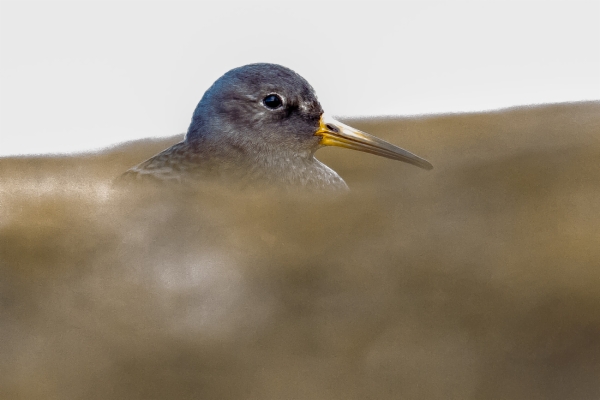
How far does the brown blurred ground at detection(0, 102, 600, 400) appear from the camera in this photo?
300 millimetres

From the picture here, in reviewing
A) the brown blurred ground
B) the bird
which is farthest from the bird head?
the brown blurred ground

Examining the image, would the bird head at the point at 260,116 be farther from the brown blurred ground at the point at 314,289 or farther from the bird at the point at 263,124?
the brown blurred ground at the point at 314,289

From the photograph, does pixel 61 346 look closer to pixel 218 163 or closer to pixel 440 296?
pixel 440 296

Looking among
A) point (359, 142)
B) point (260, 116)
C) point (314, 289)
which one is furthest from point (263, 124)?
point (314, 289)

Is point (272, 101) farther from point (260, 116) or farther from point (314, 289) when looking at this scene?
point (314, 289)

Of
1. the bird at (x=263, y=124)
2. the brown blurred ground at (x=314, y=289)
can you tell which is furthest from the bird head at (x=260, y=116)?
the brown blurred ground at (x=314, y=289)

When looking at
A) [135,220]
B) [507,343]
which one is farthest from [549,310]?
[135,220]

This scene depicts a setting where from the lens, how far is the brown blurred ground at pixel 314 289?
0.30 m

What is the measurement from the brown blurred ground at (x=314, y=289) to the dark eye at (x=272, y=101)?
63 centimetres

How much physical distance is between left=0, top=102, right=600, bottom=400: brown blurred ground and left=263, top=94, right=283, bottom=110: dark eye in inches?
24.9

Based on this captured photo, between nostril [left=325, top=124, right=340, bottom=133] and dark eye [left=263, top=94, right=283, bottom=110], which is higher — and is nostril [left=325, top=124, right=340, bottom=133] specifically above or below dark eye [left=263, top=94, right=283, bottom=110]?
below

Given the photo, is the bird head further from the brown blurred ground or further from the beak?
the brown blurred ground

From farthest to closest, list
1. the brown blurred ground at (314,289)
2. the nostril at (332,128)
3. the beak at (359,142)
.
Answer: the nostril at (332,128)
the beak at (359,142)
the brown blurred ground at (314,289)

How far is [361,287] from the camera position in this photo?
0.31 m
